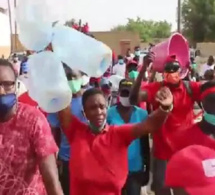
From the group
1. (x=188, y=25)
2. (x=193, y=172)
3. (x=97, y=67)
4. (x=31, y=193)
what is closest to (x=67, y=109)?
(x=97, y=67)

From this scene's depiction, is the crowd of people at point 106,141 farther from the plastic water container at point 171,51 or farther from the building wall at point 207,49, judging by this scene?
the building wall at point 207,49

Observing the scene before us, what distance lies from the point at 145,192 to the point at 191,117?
1.76 meters

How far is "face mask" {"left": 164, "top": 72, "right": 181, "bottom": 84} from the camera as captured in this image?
19.2 feet

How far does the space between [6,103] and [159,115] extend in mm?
1014

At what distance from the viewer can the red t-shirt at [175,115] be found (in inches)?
225

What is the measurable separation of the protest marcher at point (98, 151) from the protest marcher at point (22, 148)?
813 millimetres

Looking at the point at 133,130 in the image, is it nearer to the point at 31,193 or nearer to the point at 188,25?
the point at 31,193

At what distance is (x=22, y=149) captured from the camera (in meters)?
3.25

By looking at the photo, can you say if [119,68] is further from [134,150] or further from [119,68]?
[134,150]

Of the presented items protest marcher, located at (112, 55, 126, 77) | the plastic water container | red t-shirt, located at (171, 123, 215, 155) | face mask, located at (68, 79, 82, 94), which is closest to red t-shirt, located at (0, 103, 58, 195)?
red t-shirt, located at (171, 123, 215, 155)

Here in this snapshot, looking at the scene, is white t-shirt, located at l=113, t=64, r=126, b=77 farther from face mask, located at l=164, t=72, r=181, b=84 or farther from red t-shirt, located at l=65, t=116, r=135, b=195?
red t-shirt, located at l=65, t=116, r=135, b=195

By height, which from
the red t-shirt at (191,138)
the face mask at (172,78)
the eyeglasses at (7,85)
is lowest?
the red t-shirt at (191,138)

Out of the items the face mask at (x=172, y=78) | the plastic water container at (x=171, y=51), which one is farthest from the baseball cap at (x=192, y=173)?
the plastic water container at (x=171, y=51)

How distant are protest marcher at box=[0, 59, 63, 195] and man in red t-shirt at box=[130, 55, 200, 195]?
242cm
